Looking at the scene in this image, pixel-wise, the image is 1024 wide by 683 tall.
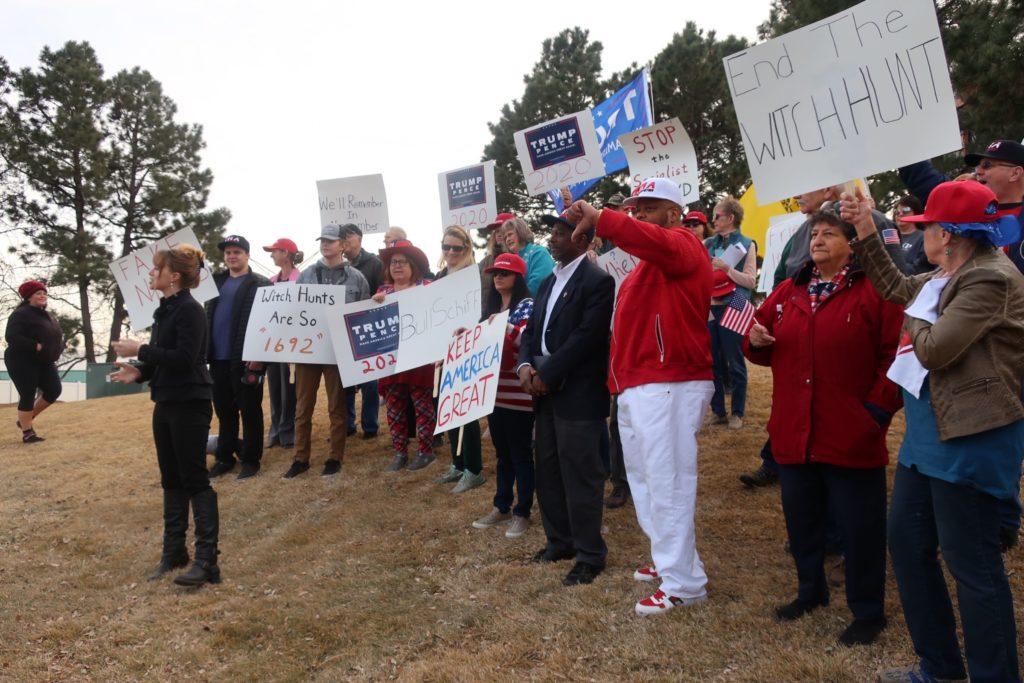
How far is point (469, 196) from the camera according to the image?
9406mm

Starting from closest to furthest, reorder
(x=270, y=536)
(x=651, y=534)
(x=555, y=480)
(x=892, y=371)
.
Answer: (x=892, y=371), (x=651, y=534), (x=555, y=480), (x=270, y=536)

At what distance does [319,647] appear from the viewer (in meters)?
4.45

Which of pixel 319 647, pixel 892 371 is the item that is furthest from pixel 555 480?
pixel 892 371

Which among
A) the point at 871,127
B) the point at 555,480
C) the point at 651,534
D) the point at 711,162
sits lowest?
the point at 651,534

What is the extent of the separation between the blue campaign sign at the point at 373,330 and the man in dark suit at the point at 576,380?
2.68 meters

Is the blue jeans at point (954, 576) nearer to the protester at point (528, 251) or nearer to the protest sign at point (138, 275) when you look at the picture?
the protester at point (528, 251)

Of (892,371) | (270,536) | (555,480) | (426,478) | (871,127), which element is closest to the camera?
(892,371)

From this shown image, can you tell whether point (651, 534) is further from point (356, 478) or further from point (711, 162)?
point (711, 162)

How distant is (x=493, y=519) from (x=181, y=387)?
2.44 meters

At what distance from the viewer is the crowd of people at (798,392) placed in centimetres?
285

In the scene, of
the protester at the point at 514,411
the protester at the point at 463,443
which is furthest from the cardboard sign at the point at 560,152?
the protester at the point at 514,411

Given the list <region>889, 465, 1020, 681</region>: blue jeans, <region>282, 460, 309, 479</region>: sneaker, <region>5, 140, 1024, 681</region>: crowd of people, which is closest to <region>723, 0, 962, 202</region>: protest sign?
<region>5, 140, 1024, 681</region>: crowd of people

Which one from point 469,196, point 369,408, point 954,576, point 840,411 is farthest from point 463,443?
point 954,576

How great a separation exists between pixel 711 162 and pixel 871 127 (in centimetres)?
2193
